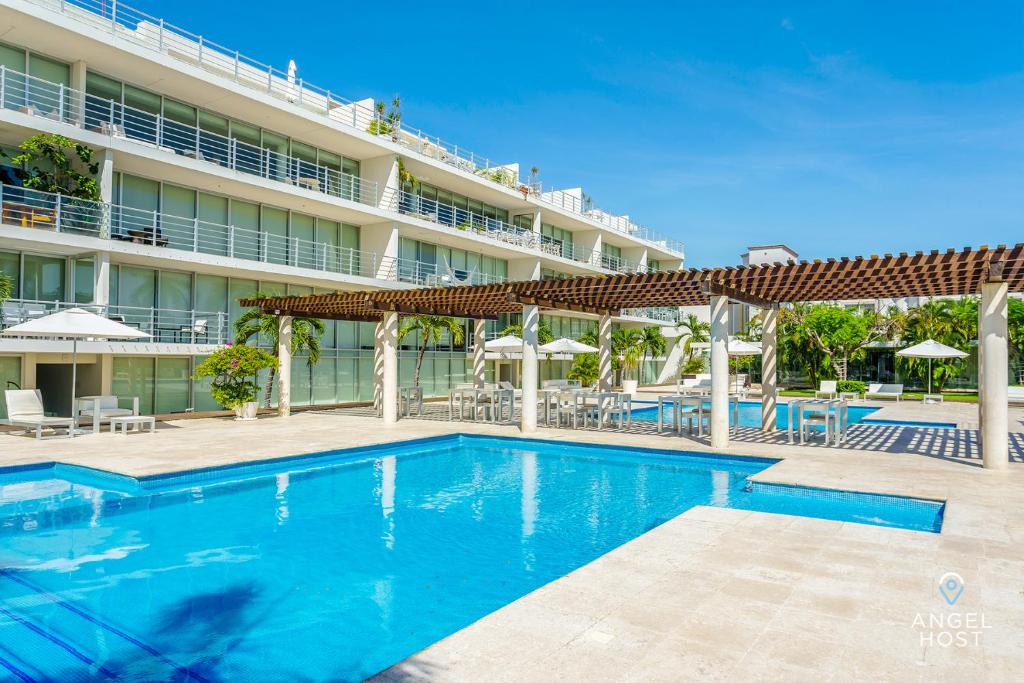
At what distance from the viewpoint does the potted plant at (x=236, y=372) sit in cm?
1622

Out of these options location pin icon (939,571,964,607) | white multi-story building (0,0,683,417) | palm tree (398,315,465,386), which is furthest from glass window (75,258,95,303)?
location pin icon (939,571,964,607)

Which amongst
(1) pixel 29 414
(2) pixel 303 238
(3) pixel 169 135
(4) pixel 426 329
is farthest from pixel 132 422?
(4) pixel 426 329

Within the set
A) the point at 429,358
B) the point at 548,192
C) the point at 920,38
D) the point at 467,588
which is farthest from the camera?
the point at 548,192

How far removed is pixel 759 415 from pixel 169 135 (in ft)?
62.9

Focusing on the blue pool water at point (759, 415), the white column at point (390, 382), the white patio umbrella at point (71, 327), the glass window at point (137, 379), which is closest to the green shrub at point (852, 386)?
the blue pool water at point (759, 415)

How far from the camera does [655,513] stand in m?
8.13

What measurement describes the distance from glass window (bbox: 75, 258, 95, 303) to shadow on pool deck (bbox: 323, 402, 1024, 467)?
29.5 ft

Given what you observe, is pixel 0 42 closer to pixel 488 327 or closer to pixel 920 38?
pixel 488 327

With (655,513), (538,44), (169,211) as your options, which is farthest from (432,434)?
(538,44)

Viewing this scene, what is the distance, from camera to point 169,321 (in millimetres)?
17750

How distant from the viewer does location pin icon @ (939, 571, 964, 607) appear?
4.43 m

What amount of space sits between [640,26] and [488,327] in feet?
48.3

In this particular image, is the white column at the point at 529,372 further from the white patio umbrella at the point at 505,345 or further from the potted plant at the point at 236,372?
the potted plant at the point at 236,372

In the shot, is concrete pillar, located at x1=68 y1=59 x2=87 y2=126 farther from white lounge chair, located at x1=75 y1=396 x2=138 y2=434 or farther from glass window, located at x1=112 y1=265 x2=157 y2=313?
white lounge chair, located at x1=75 y1=396 x2=138 y2=434
